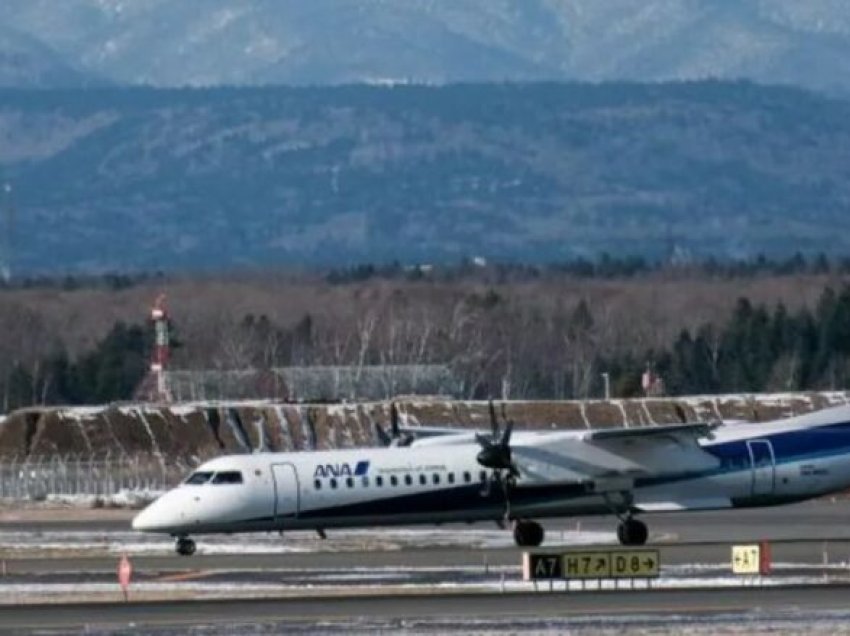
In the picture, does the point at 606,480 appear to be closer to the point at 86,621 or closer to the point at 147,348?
the point at 86,621

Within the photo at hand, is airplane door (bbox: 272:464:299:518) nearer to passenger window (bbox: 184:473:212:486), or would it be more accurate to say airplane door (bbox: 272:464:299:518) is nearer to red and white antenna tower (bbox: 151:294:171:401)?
passenger window (bbox: 184:473:212:486)

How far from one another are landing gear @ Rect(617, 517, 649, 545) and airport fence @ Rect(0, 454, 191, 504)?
29.5 meters

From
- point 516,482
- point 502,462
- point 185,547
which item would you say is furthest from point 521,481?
point 185,547

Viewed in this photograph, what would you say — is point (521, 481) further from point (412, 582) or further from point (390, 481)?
point (412, 582)

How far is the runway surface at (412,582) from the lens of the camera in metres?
50.0

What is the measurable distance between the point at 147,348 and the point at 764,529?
95.0m

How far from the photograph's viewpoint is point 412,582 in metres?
58.7

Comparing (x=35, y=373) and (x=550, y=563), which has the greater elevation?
(x=35, y=373)

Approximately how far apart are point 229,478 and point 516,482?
21.2 ft

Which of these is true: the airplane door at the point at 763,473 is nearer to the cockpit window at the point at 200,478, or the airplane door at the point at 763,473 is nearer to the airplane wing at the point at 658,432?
the airplane wing at the point at 658,432

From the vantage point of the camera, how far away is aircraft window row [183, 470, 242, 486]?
69.5 m

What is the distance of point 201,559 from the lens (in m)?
67.1

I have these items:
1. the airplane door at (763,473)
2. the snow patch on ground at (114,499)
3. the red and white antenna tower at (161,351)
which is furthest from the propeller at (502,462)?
the red and white antenna tower at (161,351)

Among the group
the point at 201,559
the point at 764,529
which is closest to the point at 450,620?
the point at 201,559
